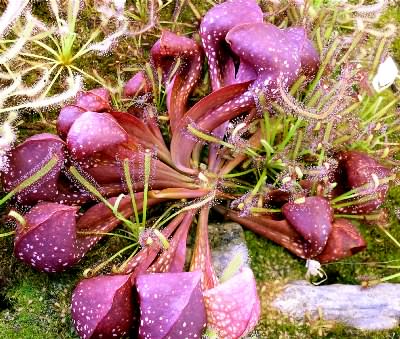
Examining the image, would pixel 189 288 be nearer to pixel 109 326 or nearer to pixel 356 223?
pixel 109 326

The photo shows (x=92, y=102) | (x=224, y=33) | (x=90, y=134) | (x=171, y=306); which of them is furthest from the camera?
(x=224, y=33)

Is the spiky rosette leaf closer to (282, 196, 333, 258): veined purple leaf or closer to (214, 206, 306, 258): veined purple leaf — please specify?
(214, 206, 306, 258): veined purple leaf

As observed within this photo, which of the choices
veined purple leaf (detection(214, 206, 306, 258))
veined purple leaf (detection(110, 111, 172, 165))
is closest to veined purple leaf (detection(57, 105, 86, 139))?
veined purple leaf (detection(110, 111, 172, 165))

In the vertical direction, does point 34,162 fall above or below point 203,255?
above

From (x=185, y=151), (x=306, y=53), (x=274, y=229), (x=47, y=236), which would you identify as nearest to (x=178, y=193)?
(x=185, y=151)

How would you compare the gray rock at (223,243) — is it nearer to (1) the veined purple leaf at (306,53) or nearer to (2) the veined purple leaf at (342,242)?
(2) the veined purple leaf at (342,242)

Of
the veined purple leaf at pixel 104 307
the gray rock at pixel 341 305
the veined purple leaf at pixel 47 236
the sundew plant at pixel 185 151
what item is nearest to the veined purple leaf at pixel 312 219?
the sundew plant at pixel 185 151

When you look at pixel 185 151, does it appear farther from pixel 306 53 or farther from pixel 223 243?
pixel 306 53
